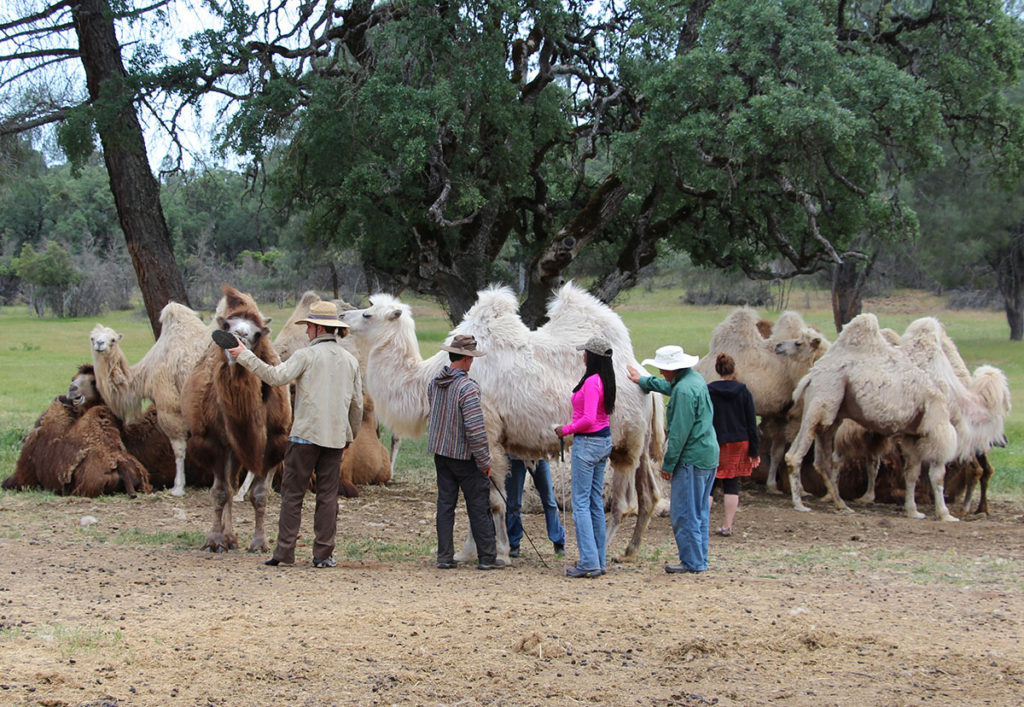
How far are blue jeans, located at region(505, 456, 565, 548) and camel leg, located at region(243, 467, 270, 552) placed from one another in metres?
1.96

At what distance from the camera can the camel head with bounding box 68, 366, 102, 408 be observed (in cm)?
1260

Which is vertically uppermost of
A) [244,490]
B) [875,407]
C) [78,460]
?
[875,407]

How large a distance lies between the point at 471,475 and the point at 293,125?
835 cm

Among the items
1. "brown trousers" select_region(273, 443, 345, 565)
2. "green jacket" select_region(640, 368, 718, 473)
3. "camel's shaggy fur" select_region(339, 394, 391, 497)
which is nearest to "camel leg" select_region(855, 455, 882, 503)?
"camel's shaggy fur" select_region(339, 394, 391, 497)

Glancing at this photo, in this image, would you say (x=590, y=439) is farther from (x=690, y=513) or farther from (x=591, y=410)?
(x=690, y=513)

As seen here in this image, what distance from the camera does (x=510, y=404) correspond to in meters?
8.59

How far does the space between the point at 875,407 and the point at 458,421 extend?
244 inches

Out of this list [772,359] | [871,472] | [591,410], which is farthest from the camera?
[772,359]

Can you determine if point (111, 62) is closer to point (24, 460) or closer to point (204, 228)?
point (24, 460)

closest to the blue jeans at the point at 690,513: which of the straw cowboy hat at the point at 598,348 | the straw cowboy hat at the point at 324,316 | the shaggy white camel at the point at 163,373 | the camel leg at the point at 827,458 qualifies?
the straw cowboy hat at the point at 598,348

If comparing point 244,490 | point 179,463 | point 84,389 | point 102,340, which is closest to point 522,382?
point 244,490

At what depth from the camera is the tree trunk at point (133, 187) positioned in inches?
572

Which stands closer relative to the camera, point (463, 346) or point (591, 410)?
point (591, 410)

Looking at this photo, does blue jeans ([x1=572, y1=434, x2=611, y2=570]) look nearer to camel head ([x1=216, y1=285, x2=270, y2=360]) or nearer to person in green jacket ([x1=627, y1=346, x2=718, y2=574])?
person in green jacket ([x1=627, y1=346, x2=718, y2=574])
